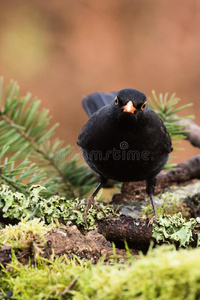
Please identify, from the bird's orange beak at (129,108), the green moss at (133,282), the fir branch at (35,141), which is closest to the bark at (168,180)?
the fir branch at (35,141)

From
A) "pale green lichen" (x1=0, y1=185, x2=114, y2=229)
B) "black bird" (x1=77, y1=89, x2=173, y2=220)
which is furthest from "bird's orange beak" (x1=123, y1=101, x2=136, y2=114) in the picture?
"pale green lichen" (x1=0, y1=185, x2=114, y2=229)

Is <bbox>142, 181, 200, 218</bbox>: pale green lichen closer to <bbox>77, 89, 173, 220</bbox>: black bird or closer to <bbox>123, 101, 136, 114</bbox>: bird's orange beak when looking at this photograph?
<bbox>77, 89, 173, 220</bbox>: black bird

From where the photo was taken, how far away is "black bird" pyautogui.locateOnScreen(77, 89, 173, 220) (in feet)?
9.46

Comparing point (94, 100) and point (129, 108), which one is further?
point (94, 100)

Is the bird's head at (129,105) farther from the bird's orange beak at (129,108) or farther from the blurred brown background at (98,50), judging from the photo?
the blurred brown background at (98,50)

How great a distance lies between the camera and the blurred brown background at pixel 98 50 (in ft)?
16.1

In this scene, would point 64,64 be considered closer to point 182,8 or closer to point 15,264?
point 182,8

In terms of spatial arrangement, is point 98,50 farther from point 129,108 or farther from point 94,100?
point 129,108

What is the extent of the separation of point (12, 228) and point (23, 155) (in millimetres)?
1608

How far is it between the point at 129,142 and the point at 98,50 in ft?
8.54

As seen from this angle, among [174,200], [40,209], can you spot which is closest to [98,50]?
[174,200]

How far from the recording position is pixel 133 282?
3.26 feet

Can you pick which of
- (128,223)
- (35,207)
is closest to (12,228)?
(35,207)

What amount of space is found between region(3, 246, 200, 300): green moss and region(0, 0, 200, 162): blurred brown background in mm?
3662
